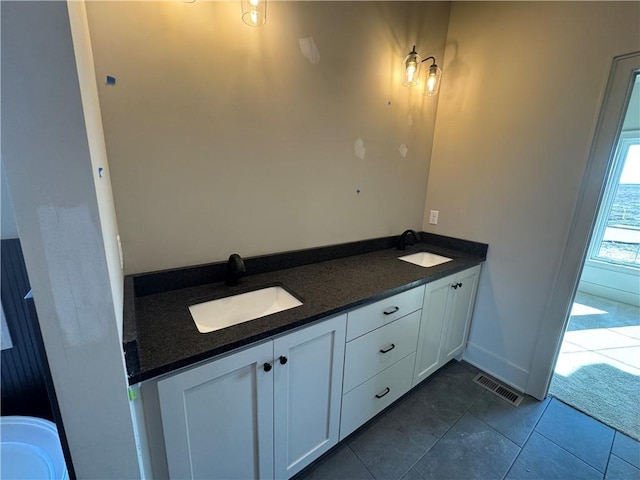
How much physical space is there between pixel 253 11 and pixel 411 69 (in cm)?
105

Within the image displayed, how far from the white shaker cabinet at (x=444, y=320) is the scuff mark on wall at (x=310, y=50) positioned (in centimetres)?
140

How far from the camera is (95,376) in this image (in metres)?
0.59

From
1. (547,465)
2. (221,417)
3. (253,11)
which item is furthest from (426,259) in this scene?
(253,11)

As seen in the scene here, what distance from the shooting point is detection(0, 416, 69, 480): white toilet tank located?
31.9 inches

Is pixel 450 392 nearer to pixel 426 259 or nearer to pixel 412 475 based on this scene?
pixel 412 475

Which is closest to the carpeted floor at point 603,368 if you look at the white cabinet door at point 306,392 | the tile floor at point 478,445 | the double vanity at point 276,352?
the tile floor at point 478,445

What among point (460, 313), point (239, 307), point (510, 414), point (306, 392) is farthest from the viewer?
point (460, 313)

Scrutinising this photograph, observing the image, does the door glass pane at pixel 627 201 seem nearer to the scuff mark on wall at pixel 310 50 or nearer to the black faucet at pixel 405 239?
the black faucet at pixel 405 239

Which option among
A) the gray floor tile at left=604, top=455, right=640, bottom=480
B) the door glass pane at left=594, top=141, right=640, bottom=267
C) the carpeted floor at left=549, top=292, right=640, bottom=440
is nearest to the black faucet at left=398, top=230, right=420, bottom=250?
the carpeted floor at left=549, top=292, right=640, bottom=440

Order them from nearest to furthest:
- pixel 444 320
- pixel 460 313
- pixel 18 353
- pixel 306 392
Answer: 1. pixel 18 353
2. pixel 306 392
3. pixel 444 320
4. pixel 460 313

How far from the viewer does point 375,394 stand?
1436 millimetres

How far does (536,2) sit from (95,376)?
2649 millimetres

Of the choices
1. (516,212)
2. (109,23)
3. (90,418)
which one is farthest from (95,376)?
(516,212)

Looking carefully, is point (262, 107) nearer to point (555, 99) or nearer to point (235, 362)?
point (235, 362)
